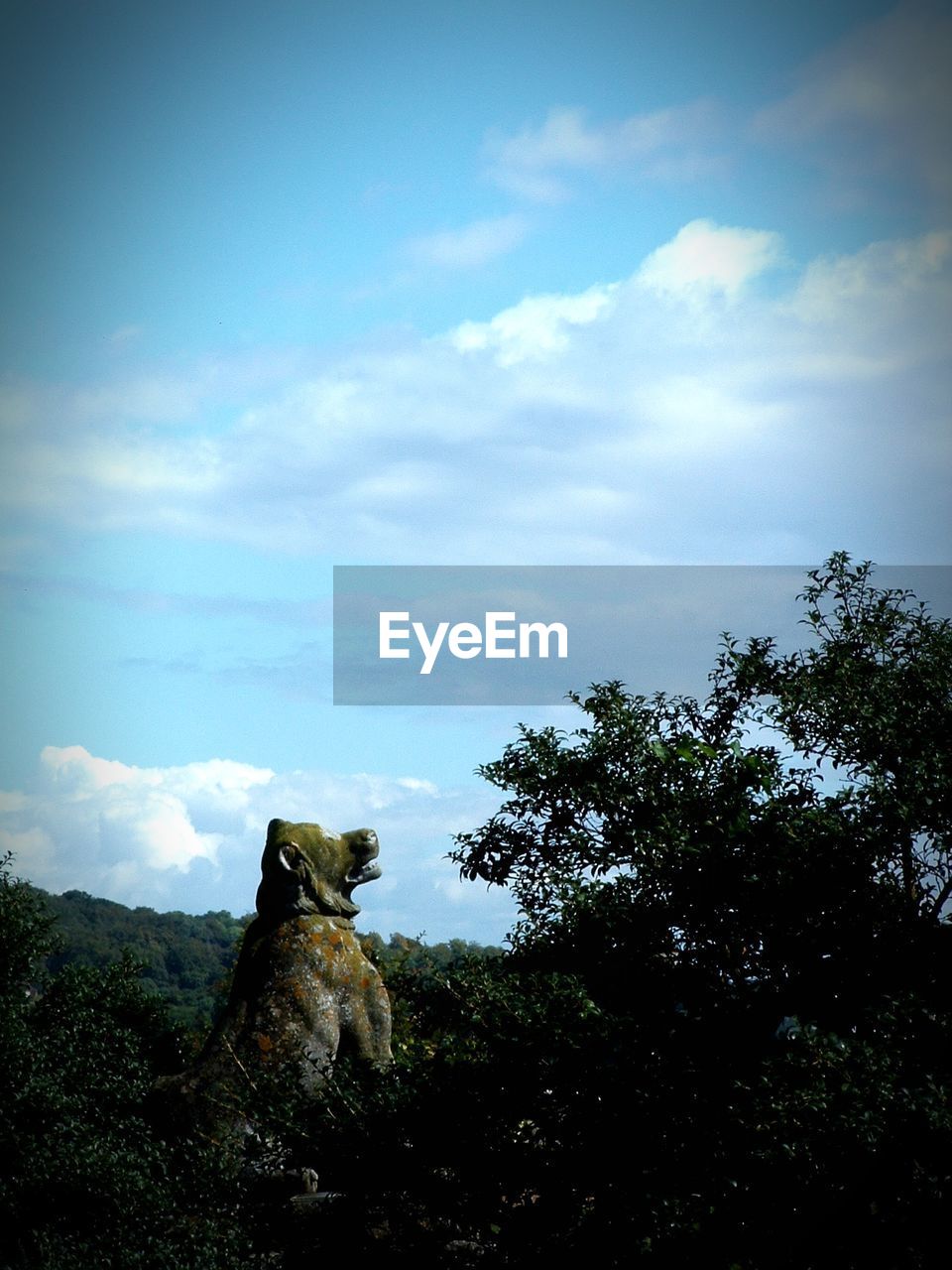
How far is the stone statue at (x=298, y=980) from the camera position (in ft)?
45.7

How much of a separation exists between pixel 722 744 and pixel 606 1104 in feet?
13.7

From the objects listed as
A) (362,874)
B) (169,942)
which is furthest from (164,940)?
(362,874)

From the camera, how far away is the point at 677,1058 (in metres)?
9.14

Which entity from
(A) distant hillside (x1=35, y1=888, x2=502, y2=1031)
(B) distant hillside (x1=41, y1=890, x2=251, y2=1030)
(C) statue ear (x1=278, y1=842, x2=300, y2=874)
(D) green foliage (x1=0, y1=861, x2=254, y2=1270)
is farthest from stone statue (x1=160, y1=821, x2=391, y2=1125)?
(B) distant hillside (x1=41, y1=890, x2=251, y2=1030)

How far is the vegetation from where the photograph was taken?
8.20 metres

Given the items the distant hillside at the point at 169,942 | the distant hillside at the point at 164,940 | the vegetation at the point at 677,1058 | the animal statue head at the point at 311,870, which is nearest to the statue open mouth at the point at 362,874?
the animal statue head at the point at 311,870

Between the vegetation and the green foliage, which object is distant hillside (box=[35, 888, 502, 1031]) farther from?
the vegetation

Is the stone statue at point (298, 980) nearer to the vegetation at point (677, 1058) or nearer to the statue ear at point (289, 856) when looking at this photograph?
A: the statue ear at point (289, 856)

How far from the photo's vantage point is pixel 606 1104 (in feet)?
29.3

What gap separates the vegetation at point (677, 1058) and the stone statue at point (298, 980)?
1.53 m

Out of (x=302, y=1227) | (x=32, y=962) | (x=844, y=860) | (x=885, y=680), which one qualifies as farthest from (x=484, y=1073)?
(x=32, y=962)

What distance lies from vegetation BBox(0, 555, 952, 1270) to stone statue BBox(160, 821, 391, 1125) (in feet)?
5.02

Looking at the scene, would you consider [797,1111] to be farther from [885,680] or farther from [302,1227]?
[885,680]

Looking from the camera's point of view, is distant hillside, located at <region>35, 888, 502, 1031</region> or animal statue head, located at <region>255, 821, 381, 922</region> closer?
animal statue head, located at <region>255, 821, 381, 922</region>
